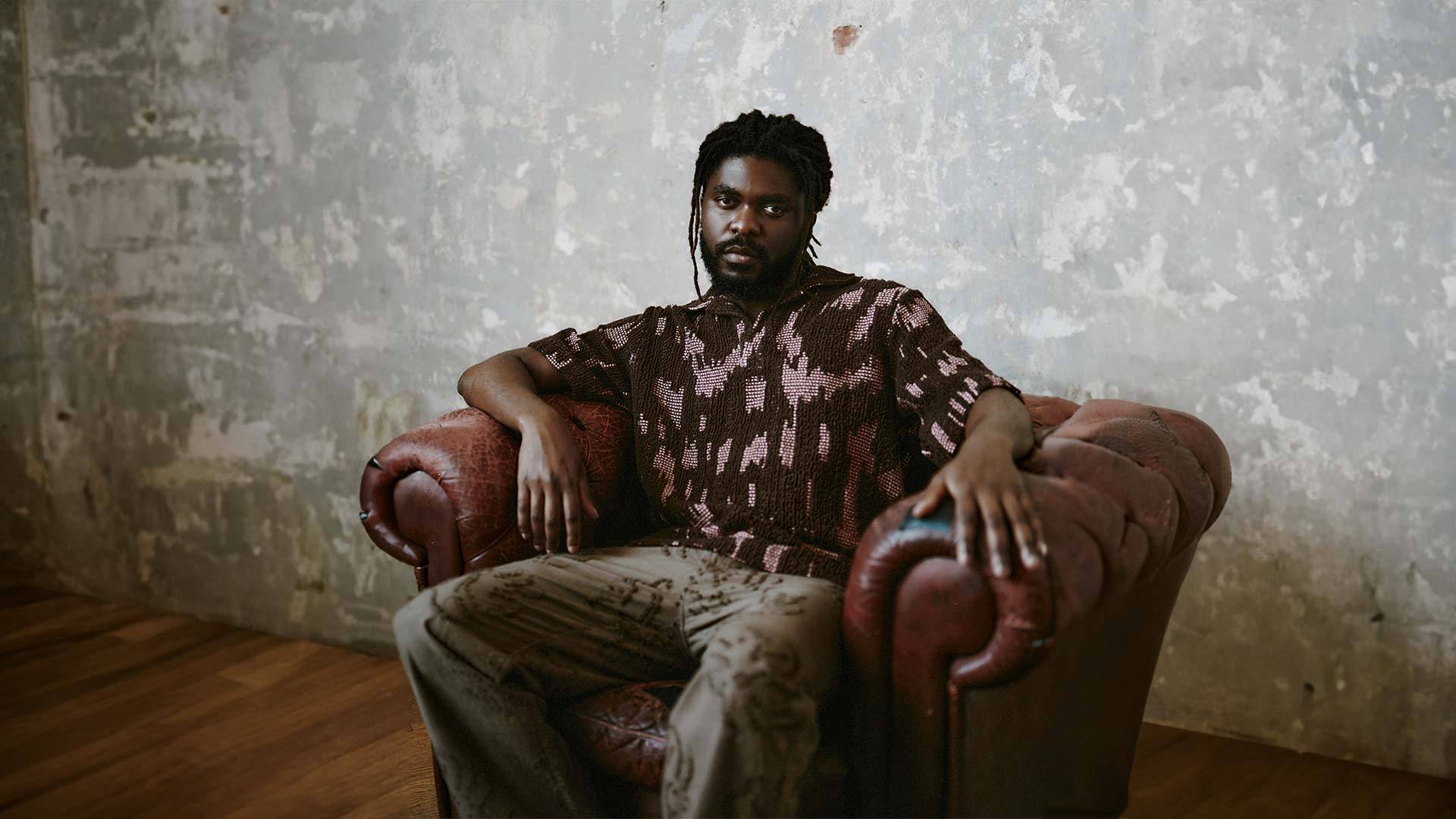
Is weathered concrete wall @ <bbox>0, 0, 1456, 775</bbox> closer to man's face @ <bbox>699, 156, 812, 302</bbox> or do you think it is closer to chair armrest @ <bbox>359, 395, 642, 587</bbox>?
man's face @ <bbox>699, 156, 812, 302</bbox>

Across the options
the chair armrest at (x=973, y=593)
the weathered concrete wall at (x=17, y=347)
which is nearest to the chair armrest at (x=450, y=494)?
the chair armrest at (x=973, y=593)

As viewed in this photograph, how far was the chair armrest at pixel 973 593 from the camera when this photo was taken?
127cm

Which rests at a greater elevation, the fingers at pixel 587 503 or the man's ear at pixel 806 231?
the man's ear at pixel 806 231

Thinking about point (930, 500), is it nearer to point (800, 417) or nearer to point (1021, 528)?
point (1021, 528)

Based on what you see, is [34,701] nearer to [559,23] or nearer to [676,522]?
[676,522]

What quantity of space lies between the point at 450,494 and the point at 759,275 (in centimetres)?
67

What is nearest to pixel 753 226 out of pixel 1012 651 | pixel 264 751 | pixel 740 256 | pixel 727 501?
pixel 740 256

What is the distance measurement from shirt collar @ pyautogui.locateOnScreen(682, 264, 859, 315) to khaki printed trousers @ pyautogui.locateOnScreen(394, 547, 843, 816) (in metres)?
0.48

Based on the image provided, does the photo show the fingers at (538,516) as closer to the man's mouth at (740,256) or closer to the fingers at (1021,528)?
the man's mouth at (740,256)

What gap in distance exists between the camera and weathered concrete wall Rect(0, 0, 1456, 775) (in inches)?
85.5

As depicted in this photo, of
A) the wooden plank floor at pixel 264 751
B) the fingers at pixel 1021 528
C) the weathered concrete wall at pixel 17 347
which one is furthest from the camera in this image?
the weathered concrete wall at pixel 17 347

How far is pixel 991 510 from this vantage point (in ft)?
4.20

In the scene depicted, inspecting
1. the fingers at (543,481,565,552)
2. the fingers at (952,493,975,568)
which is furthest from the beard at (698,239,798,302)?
the fingers at (952,493,975,568)

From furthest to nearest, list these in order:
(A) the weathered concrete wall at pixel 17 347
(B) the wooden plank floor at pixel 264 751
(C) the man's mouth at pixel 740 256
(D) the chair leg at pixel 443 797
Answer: (A) the weathered concrete wall at pixel 17 347
(B) the wooden plank floor at pixel 264 751
(C) the man's mouth at pixel 740 256
(D) the chair leg at pixel 443 797
